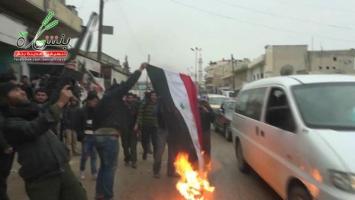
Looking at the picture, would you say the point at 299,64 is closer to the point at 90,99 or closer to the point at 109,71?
the point at 109,71

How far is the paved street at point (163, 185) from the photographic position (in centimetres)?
792

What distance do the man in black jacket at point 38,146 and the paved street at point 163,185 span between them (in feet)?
11.4

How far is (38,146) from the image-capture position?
13.8 ft

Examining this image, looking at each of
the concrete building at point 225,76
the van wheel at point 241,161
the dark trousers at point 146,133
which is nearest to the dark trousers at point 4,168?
the dark trousers at point 146,133

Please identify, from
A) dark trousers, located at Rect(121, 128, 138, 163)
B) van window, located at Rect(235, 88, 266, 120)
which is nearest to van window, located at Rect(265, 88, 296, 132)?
van window, located at Rect(235, 88, 266, 120)

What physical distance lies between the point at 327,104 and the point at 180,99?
2189mm

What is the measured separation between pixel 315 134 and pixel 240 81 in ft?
233

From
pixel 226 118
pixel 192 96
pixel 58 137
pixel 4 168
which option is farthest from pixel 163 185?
pixel 226 118

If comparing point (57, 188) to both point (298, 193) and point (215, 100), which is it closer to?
point (298, 193)

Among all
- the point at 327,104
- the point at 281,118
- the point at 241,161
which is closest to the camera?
the point at 327,104

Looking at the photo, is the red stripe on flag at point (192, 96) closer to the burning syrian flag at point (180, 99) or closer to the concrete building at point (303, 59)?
the burning syrian flag at point (180, 99)

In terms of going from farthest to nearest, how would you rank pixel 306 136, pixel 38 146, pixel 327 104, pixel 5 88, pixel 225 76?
1. pixel 225 76
2. pixel 327 104
3. pixel 306 136
4. pixel 5 88
5. pixel 38 146

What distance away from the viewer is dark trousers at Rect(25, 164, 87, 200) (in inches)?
168

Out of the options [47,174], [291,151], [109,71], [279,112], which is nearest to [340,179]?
[291,151]
